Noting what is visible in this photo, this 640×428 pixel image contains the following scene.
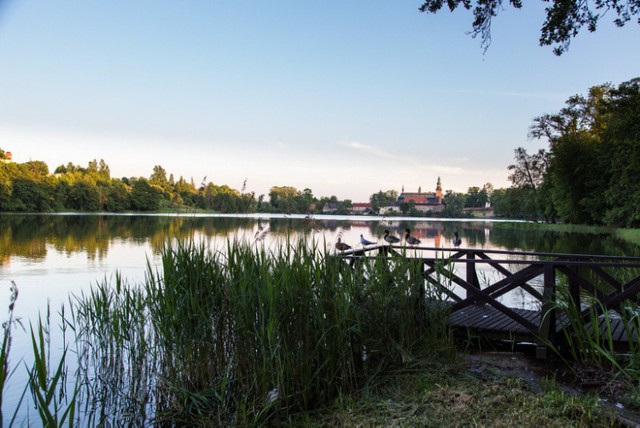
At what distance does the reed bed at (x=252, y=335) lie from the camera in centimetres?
422

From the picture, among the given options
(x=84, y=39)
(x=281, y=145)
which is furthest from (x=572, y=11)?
(x=281, y=145)

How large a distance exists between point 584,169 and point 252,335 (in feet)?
178

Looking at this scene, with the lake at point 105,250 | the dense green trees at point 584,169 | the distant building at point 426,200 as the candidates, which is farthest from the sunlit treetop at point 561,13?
the distant building at point 426,200

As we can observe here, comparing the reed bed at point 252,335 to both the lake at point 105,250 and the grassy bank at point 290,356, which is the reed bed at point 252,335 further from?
the lake at point 105,250

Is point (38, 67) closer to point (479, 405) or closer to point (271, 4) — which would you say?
point (271, 4)

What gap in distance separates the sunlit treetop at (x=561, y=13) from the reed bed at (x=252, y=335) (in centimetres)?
567

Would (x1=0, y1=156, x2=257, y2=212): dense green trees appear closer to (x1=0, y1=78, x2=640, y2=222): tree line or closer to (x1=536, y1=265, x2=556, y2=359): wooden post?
(x1=0, y1=78, x2=640, y2=222): tree line

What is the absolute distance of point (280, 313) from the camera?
427 centimetres

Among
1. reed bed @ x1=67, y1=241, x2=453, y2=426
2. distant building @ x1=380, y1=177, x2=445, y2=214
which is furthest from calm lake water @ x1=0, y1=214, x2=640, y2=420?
distant building @ x1=380, y1=177, x2=445, y2=214

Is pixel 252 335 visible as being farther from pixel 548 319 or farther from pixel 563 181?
pixel 563 181

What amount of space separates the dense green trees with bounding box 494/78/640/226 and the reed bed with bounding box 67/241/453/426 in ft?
125

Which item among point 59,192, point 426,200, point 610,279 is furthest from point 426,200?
point 610,279

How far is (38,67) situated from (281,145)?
17315mm

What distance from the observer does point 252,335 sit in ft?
14.3
